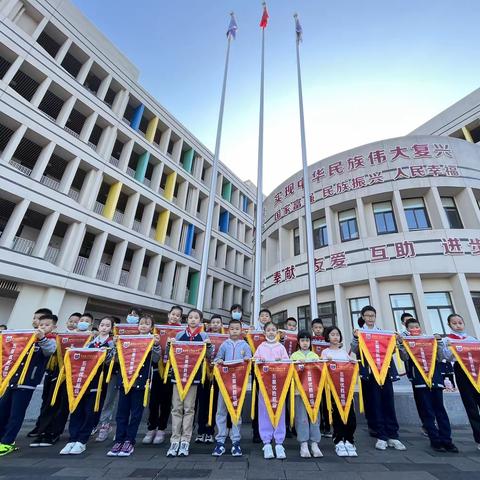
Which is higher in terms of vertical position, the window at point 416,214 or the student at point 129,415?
the window at point 416,214

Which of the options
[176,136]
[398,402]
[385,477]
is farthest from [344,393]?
[176,136]

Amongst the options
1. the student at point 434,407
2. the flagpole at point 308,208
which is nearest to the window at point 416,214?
the flagpole at point 308,208

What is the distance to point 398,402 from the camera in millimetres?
6289

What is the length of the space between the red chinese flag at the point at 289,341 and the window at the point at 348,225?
30.6 feet

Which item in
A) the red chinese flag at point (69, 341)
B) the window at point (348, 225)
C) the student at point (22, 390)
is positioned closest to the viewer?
the student at point (22, 390)

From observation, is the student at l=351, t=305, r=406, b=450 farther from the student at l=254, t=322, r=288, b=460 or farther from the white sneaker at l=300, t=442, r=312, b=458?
the student at l=254, t=322, r=288, b=460

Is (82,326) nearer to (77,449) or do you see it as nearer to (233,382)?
(77,449)

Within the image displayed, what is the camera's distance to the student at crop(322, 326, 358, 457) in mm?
3822

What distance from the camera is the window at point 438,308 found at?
1127 centimetres

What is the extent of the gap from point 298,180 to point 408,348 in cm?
1319

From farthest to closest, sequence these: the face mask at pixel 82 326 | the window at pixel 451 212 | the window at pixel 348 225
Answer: the window at pixel 348 225 < the window at pixel 451 212 < the face mask at pixel 82 326

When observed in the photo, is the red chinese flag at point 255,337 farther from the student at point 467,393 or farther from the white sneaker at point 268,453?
the student at point 467,393

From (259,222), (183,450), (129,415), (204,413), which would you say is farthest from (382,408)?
(259,222)

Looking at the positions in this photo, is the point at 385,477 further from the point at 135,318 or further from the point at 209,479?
the point at 135,318
